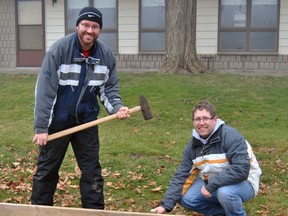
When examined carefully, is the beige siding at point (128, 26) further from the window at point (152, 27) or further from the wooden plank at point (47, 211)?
the wooden plank at point (47, 211)

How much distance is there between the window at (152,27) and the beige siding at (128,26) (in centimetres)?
20

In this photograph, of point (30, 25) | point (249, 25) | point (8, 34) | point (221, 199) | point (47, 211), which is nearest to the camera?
point (47, 211)

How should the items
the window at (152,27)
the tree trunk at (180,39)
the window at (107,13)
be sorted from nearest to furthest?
the tree trunk at (180,39)
the window at (152,27)
the window at (107,13)

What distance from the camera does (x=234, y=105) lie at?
9.70m

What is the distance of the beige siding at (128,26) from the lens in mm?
16484

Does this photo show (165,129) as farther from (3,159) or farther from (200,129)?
(200,129)

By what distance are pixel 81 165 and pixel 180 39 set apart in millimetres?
9022

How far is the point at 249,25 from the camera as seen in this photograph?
15773 mm

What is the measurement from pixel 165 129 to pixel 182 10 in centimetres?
529

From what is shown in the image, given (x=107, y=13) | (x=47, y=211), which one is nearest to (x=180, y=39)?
(x=107, y=13)

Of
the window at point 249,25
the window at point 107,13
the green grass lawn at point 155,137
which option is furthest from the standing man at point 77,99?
the window at point 107,13

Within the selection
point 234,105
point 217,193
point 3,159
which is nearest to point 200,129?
point 217,193

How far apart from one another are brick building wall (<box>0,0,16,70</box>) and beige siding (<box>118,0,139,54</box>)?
3.87m

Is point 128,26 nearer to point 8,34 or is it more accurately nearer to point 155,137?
point 8,34
